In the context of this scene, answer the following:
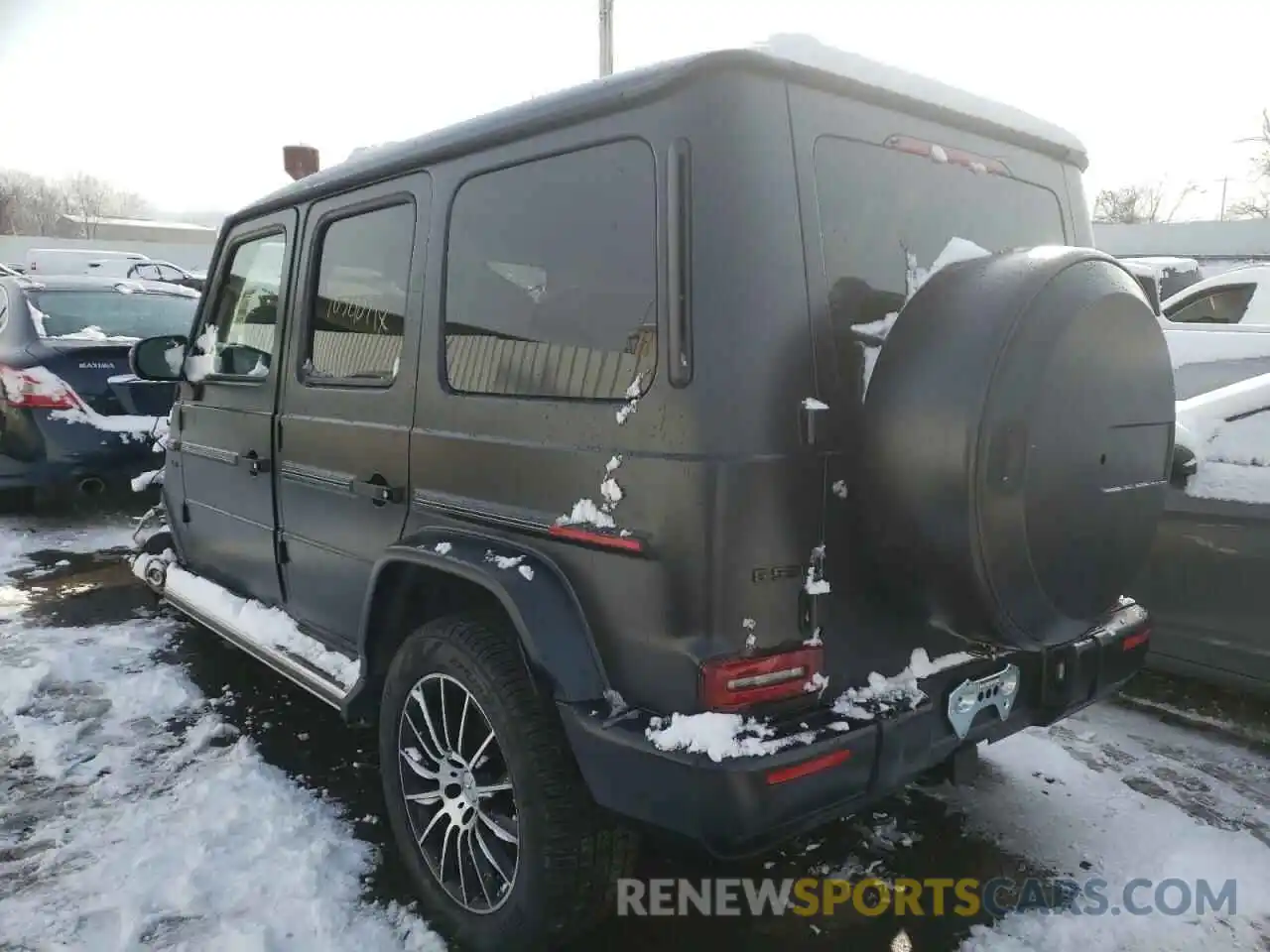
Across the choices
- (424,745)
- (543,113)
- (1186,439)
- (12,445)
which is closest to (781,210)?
(543,113)

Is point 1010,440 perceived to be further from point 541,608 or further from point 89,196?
point 89,196

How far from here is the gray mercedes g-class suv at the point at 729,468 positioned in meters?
1.86

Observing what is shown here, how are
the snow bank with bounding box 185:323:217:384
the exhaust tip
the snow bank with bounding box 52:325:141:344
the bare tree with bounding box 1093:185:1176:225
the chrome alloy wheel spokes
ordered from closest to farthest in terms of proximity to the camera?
the chrome alloy wheel spokes → the snow bank with bounding box 185:323:217:384 → the exhaust tip → the snow bank with bounding box 52:325:141:344 → the bare tree with bounding box 1093:185:1176:225

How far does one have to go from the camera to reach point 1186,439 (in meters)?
3.54

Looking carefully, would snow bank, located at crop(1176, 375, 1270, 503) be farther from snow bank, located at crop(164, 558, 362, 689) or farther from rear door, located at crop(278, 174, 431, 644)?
snow bank, located at crop(164, 558, 362, 689)

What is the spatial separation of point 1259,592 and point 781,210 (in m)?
2.63

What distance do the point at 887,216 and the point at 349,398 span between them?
1.68 meters

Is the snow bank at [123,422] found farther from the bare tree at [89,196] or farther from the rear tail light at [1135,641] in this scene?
the bare tree at [89,196]

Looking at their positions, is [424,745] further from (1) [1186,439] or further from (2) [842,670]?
(1) [1186,439]

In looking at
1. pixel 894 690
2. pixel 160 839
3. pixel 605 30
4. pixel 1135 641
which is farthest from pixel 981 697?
pixel 605 30

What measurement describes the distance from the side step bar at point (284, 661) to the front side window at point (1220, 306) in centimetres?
746

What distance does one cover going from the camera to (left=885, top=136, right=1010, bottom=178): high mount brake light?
2.22m

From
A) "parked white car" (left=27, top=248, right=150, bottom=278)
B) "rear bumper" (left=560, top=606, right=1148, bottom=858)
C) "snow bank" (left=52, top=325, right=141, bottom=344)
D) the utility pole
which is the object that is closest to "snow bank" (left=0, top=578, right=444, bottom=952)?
"rear bumper" (left=560, top=606, right=1148, bottom=858)

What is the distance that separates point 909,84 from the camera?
2.23 m
